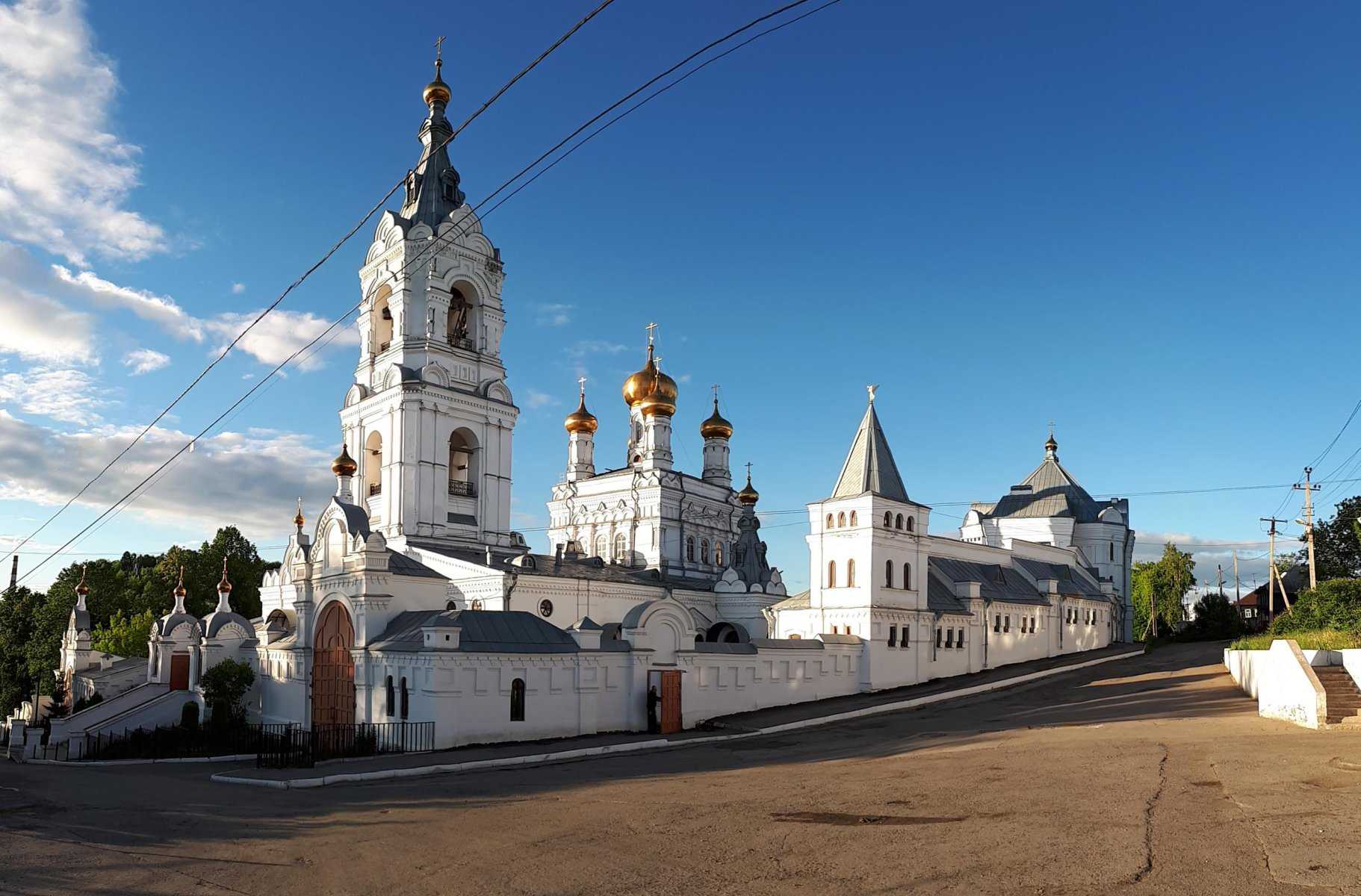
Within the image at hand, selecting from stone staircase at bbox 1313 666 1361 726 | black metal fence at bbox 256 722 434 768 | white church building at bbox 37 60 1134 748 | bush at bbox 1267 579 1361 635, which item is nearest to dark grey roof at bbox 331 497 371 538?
white church building at bbox 37 60 1134 748

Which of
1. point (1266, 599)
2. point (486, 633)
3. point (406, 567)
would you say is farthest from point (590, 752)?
point (1266, 599)

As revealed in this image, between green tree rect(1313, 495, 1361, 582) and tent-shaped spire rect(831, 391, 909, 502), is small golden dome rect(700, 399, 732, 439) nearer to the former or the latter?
tent-shaped spire rect(831, 391, 909, 502)

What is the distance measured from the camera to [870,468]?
36.1m

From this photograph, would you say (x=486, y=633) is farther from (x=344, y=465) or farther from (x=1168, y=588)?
(x=1168, y=588)

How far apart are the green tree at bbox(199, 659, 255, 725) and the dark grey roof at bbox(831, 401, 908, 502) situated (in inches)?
822

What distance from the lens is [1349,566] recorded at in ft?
169

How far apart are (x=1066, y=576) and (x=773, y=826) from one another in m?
43.4

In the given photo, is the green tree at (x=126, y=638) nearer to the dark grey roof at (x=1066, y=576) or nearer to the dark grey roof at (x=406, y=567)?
the dark grey roof at (x=406, y=567)

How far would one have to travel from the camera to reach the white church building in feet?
88.2

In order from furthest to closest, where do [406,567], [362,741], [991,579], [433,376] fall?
[991,579] < [433,376] < [406,567] < [362,741]

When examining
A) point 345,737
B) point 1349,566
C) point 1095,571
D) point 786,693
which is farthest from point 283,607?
point 1349,566

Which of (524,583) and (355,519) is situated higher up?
(355,519)

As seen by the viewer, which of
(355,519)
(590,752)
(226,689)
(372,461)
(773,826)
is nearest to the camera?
(773,826)

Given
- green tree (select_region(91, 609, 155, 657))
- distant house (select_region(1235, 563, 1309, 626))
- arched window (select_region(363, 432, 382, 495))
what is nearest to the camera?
arched window (select_region(363, 432, 382, 495))
